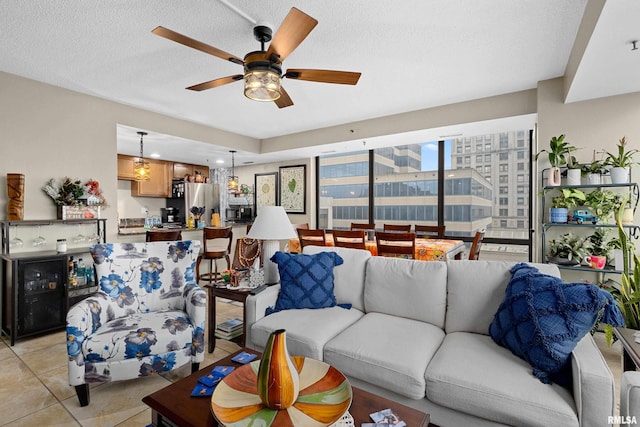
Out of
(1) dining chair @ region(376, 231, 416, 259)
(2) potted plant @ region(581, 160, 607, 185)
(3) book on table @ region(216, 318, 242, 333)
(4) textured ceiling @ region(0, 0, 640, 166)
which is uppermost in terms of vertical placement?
(4) textured ceiling @ region(0, 0, 640, 166)

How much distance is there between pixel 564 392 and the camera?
4.65 feet

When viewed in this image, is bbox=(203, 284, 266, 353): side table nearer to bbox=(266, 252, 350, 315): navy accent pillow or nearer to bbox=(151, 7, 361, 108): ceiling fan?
bbox=(266, 252, 350, 315): navy accent pillow

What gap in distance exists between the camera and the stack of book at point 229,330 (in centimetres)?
272

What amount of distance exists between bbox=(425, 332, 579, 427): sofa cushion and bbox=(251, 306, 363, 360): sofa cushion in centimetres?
65

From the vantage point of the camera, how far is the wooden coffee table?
1.20m

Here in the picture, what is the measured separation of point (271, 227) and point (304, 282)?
0.53 metres

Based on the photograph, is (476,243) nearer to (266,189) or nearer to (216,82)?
(216,82)

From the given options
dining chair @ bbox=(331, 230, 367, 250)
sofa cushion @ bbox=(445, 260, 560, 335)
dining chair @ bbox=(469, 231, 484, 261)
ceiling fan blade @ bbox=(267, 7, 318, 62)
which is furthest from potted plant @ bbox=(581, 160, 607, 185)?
ceiling fan blade @ bbox=(267, 7, 318, 62)

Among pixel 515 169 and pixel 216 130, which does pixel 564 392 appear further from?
pixel 216 130

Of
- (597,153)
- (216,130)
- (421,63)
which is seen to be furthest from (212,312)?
(597,153)

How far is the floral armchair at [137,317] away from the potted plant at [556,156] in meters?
3.46

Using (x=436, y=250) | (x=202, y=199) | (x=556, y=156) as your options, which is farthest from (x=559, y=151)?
(x=202, y=199)

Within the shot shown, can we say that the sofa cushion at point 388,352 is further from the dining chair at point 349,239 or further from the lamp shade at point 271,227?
the dining chair at point 349,239

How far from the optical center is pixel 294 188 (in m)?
6.71
